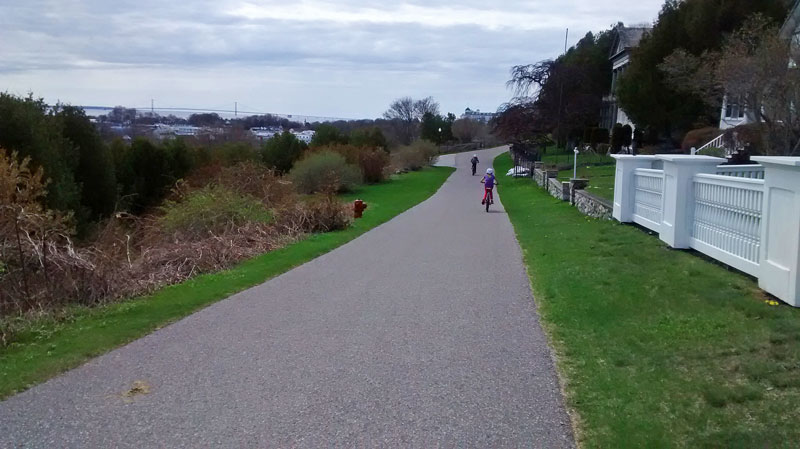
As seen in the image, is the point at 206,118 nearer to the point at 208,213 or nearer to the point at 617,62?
the point at 617,62

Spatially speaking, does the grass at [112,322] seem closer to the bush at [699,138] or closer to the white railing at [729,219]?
the white railing at [729,219]

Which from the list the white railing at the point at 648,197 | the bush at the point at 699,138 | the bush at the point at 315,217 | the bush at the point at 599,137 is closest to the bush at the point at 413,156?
the bush at the point at 599,137

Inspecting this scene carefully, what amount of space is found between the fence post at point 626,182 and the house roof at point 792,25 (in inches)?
520

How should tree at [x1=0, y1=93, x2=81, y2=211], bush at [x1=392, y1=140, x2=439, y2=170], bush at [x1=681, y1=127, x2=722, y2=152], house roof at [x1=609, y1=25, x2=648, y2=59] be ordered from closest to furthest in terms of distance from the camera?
1. tree at [x1=0, y1=93, x2=81, y2=211]
2. bush at [x1=681, y1=127, x2=722, y2=152]
3. house roof at [x1=609, y1=25, x2=648, y2=59]
4. bush at [x1=392, y1=140, x2=439, y2=170]

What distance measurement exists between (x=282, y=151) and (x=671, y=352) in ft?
138

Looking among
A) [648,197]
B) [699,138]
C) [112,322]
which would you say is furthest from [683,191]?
[699,138]

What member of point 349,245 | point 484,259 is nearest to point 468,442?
point 484,259

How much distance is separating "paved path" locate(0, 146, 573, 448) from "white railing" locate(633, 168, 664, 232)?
3357mm

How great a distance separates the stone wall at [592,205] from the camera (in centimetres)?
1766

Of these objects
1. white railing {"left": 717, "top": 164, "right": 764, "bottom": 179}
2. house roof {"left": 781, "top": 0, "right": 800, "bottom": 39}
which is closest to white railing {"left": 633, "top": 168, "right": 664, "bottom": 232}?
white railing {"left": 717, "top": 164, "right": 764, "bottom": 179}

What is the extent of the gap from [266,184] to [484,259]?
11118mm

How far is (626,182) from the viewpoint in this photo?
15.2 metres

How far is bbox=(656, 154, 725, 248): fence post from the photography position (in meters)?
11.0

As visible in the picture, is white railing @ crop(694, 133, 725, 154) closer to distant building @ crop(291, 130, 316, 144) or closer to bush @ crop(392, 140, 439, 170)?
distant building @ crop(291, 130, 316, 144)
